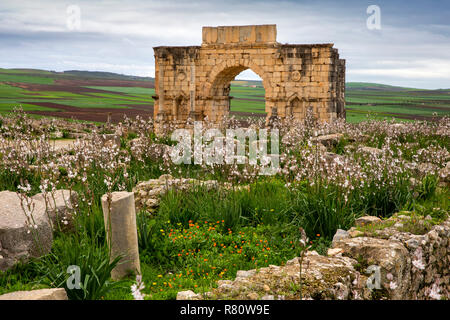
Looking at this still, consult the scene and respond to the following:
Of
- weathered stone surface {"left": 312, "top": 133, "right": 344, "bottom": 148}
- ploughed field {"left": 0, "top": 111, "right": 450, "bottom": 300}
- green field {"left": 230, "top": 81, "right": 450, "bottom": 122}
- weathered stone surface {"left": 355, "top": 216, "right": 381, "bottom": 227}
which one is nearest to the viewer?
ploughed field {"left": 0, "top": 111, "right": 450, "bottom": 300}

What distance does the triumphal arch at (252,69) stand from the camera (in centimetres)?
2178

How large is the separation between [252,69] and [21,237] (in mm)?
17438

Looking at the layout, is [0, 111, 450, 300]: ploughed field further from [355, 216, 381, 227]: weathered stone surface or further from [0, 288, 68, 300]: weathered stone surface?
[0, 288, 68, 300]: weathered stone surface

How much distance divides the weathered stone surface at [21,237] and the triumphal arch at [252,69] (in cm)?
1584

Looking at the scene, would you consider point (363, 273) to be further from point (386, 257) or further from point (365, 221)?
point (365, 221)

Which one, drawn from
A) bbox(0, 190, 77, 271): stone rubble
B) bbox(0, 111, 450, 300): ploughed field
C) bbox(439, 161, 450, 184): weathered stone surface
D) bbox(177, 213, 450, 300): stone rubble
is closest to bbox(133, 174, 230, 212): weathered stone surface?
Answer: bbox(0, 111, 450, 300): ploughed field

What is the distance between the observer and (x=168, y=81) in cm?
2464

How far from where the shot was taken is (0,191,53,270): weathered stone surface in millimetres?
6574

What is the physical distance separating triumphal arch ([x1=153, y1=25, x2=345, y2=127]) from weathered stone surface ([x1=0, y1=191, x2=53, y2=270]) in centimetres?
1584

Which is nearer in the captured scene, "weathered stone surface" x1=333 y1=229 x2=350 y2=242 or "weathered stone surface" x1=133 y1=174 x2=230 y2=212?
"weathered stone surface" x1=333 y1=229 x2=350 y2=242

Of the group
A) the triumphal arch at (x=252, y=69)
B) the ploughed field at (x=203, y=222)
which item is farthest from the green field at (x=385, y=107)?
the ploughed field at (x=203, y=222)

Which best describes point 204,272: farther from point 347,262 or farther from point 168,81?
point 168,81

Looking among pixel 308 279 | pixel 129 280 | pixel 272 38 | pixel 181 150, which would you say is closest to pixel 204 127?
pixel 181 150
